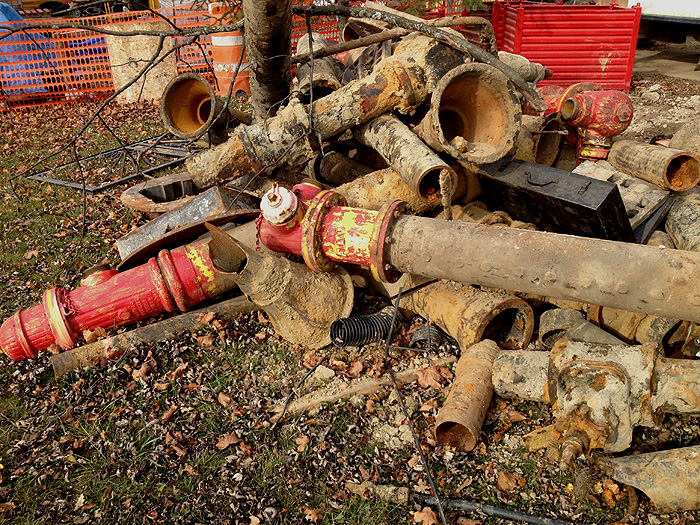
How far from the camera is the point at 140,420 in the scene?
3271 millimetres

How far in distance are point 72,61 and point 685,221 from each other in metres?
11.1

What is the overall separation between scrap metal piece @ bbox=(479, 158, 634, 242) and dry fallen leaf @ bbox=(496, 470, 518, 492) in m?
1.83

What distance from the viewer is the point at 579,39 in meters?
8.42

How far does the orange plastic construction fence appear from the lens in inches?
385

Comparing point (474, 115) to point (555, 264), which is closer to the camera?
point (555, 264)

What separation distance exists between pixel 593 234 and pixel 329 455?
2390 millimetres

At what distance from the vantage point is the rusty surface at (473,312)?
3.38 metres

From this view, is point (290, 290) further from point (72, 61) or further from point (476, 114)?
point (72, 61)

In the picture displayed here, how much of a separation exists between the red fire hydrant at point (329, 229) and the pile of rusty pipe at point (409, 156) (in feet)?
0.84

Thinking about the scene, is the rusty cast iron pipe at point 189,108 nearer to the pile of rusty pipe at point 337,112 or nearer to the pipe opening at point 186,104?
the pipe opening at point 186,104

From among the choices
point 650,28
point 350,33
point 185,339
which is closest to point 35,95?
point 350,33

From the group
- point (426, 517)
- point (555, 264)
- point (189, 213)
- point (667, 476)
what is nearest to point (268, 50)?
point (189, 213)

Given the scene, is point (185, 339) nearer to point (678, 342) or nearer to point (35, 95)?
point (678, 342)

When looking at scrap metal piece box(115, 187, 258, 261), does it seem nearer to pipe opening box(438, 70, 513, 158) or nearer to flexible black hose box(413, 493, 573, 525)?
pipe opening box(438, 70, 513, 158)
